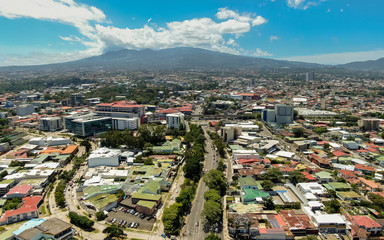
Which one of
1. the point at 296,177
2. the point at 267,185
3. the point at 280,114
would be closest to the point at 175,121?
the point at 280,114

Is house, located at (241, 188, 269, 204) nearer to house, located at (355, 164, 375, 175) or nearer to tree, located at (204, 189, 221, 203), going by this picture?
tree, located at (204, 189, 221, 203)

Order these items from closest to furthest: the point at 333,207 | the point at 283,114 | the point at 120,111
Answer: the point at 333,207
the point at 120,111
the point at 283,114

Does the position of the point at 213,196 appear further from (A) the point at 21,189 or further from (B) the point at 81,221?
(A) the point at 21,189

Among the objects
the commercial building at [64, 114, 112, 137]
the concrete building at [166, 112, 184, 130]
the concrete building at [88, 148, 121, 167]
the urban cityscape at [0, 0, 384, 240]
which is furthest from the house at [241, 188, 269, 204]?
the commercial building at [64, 114, 112, 137]

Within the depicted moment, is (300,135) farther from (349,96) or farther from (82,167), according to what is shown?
(349,96)

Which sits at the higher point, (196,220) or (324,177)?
(324,177)

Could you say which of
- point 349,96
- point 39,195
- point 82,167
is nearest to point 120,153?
point 82,167

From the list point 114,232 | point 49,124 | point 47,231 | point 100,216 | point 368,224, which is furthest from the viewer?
point 49,124
